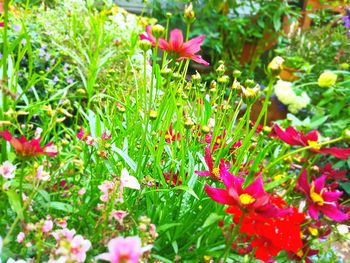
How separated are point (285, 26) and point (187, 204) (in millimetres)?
3882

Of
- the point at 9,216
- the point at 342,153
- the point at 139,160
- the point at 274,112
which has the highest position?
the point at 342,153

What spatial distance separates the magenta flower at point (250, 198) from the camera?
597mm

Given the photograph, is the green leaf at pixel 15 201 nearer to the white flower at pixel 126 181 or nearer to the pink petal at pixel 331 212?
the white flower at pixel 126 181

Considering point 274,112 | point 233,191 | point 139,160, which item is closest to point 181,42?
point 139,160

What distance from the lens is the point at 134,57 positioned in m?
1.97

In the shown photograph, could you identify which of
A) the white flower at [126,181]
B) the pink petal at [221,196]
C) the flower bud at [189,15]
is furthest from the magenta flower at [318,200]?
the flower bud at [189,15]

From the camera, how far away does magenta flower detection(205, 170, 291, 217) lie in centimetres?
60

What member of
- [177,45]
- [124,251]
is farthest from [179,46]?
[124,251]

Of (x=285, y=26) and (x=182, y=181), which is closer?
(x=182, y=181)

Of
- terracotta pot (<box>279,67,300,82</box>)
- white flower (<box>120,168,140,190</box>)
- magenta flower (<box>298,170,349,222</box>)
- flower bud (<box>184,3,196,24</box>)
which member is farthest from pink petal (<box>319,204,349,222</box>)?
terracotta pot (<box>279,67,300,82</box>)

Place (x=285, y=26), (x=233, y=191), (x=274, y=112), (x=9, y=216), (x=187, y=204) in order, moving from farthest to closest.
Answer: (x=285, y=26) < (x=274, y=112) < (x=187, y=204) < (x=9, y=216) < (x=233, y=191)

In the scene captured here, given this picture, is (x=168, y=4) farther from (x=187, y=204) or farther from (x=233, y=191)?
(x=233, y=191)

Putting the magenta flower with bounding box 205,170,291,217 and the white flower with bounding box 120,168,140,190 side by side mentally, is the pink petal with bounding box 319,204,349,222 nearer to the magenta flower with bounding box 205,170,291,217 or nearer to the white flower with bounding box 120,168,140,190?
the magenta flower with bounding box 205,170,291,217

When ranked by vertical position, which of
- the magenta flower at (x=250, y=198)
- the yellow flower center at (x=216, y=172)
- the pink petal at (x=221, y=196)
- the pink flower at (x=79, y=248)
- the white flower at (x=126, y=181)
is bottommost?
the pink flower at (x=79, y=248)
